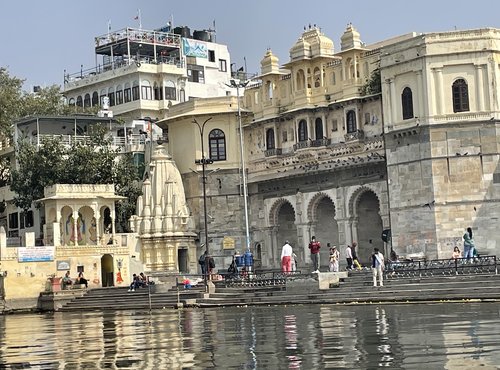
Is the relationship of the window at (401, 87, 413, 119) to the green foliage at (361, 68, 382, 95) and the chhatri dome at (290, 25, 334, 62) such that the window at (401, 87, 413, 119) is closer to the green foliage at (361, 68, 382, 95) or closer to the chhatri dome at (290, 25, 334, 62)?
the green foliage at (361, 68, 382, 95)

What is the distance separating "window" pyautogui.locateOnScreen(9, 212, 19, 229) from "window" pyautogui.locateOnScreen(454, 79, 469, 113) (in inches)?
1176

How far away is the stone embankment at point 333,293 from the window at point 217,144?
731 inches

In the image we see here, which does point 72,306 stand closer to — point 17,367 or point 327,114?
point 327,114

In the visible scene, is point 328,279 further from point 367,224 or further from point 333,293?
point 367,224

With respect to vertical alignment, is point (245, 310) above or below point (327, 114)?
below

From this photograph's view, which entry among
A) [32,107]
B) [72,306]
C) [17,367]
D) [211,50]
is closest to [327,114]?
[72,306]

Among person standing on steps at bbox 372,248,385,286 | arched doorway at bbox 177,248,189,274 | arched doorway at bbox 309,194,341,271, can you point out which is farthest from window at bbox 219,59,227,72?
person standing on steps at bbox 372,248,385,286

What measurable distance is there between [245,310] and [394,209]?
18.2 m

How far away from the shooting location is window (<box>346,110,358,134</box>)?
5428cm

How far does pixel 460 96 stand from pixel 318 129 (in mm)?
10417

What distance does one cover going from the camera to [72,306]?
150ft

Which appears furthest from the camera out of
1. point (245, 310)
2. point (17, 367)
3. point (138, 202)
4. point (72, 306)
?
point (138, 202)

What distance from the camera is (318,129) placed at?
56.7 m

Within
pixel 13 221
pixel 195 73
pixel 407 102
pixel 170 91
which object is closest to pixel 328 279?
pixel 407 102
